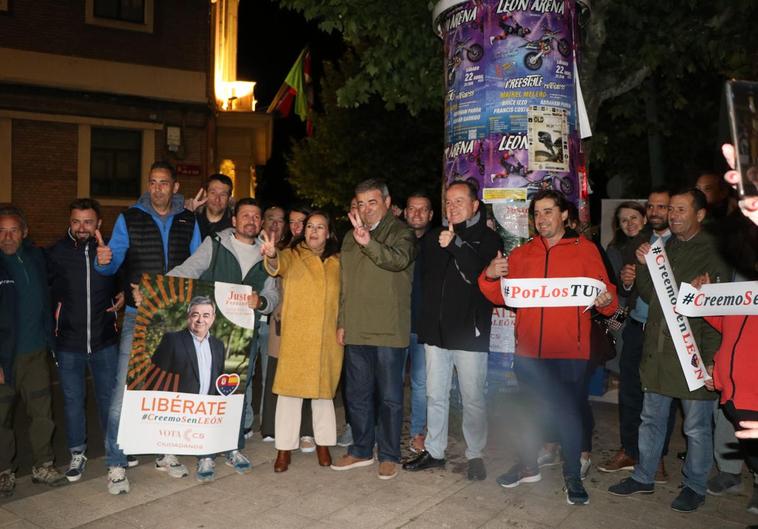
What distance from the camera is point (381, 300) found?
17.6 feet

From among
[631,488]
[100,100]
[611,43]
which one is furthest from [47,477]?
[100,100]

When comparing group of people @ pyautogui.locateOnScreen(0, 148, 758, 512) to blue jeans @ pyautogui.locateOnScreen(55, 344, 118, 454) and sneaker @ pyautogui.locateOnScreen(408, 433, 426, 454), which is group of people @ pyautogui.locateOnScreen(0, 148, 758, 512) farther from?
sneaker @ pyautogui.locateOnScreen(408, 433, 426, 454)

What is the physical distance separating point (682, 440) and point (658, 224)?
2154 mm

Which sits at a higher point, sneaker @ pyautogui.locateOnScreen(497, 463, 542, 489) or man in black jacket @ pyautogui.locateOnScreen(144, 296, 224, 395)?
man in black jacket @ pyautogui.locateOnScreen(144, 296, 224, 395)

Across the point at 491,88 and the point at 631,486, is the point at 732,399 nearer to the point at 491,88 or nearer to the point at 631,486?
the point at 631,486

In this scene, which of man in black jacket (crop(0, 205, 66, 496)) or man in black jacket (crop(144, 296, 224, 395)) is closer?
man in black jacket (crop(0, 205, 66, 496))

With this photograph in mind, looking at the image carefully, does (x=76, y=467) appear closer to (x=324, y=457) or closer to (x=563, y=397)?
(x=324, y=457)

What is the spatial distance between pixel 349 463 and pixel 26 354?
8.10 feet

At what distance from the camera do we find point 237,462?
18.0 feet

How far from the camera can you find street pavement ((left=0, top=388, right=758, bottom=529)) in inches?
177

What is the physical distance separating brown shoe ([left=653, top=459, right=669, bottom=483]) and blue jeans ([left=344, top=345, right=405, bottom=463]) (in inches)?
75.5

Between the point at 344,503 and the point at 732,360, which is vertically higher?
the point at 732,360

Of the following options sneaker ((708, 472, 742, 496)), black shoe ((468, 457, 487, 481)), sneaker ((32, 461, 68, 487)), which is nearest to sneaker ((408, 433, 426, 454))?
black shoe ((468, 457, 487, 481))

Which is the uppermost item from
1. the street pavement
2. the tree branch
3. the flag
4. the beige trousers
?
the flag
